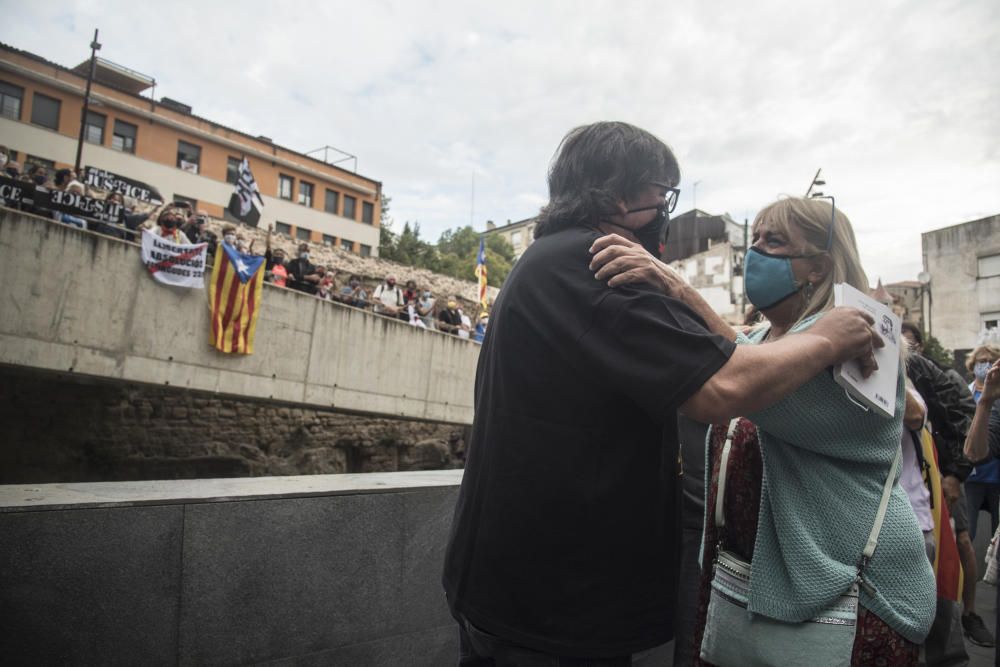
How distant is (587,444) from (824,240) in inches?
43.2

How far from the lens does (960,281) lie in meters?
31.8

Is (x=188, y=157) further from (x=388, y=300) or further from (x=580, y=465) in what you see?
(x=580, y=465)

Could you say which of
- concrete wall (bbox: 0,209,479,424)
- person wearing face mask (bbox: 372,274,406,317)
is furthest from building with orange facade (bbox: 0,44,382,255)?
concrete wall (bbox: 0,209,479,424)

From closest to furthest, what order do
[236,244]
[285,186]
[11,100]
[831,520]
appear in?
[831,520] → [236,244] → [11,100] → [285,186]

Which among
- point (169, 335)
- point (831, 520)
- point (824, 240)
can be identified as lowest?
point (831, 520)

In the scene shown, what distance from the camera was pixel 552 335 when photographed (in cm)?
151

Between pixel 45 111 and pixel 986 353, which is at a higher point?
pixel 45 111

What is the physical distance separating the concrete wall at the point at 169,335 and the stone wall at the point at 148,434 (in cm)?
90

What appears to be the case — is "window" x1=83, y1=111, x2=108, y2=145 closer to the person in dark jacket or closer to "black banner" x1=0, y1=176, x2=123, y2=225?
"black banner" x1=0, y1=176, x2=123, y2=225

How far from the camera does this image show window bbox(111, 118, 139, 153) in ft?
113

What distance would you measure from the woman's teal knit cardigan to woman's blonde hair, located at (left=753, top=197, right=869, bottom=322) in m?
0.36

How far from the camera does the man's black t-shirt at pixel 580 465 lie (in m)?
1.39

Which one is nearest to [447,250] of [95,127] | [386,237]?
[386,237]

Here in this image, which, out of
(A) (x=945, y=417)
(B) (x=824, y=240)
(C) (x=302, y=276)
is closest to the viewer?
(B) (x=824, y=240)
